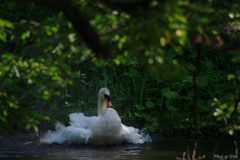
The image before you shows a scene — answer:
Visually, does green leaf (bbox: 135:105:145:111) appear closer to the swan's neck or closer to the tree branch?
the swan's neck

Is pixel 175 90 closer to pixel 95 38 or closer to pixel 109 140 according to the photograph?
pixel 109 140

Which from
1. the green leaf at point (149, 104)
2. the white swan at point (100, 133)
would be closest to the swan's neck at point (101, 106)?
the white swan at point (100, 133)

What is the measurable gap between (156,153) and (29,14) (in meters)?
5.68

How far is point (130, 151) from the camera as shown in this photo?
33.9 ft

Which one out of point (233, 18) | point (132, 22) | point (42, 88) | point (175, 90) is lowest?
point (42, 88)

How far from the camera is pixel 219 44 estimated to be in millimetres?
3939

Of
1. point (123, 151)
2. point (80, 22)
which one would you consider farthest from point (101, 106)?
point (80, 22)

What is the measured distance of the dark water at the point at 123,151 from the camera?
9648 mm

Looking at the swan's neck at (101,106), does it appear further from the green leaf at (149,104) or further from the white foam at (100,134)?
the green leaf at (149,104)

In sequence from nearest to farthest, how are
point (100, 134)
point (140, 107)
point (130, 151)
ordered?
point (130, 151) → point (100, 134) → point (140, 107)

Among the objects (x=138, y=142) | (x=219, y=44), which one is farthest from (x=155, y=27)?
(x=138, y=142)

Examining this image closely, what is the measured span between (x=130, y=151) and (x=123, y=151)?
13 cm

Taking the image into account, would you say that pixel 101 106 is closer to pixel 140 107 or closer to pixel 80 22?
pixel 140 107

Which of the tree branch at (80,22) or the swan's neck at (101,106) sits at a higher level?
the swan's neck at (101,106)
